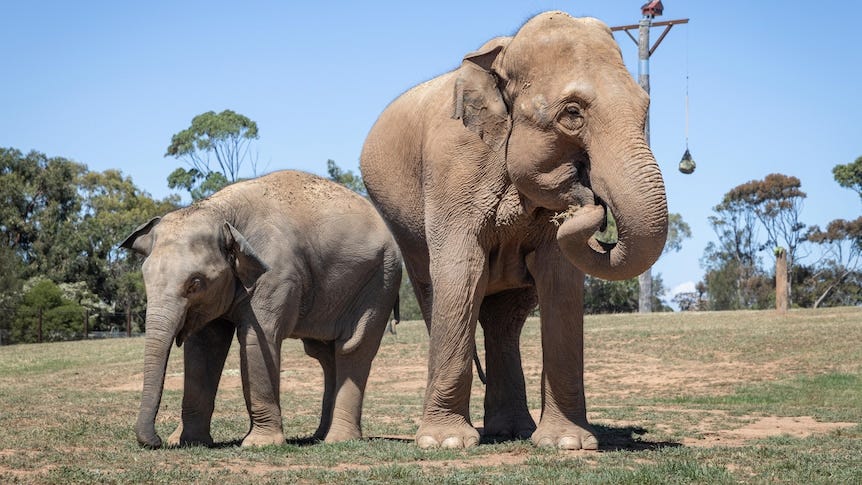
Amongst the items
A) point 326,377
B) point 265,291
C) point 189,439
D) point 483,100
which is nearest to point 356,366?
point 326,377

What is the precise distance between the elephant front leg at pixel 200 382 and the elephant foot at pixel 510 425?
2901mm

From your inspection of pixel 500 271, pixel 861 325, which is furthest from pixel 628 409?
pixel 861 325

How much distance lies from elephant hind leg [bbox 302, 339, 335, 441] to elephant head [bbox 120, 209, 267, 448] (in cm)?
192

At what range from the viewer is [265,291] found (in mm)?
11164

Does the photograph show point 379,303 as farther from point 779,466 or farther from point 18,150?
point 18,150

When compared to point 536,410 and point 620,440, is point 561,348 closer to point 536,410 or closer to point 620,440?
point 620,440

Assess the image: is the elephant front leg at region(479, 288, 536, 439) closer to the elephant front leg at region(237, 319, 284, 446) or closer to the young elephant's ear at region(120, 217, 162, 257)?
the elephant front leg at region(237, 319, 284, 446)

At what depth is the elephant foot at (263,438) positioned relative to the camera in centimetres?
1100

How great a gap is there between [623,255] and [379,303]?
4.40m

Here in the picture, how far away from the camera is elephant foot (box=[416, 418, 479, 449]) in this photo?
1034 centimetres

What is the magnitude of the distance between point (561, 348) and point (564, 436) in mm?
780

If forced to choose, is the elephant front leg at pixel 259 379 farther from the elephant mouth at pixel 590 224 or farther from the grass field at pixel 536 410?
the elephant mouth at pixel 590 224

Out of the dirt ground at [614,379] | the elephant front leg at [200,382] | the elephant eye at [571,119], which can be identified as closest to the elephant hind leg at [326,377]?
the elephant front leg at [200,382]

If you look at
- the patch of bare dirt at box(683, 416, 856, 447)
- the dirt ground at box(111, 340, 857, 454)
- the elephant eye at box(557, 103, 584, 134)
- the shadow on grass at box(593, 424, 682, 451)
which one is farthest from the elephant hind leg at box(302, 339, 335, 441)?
the elephant eye at box(557, 103, 584, 134)
